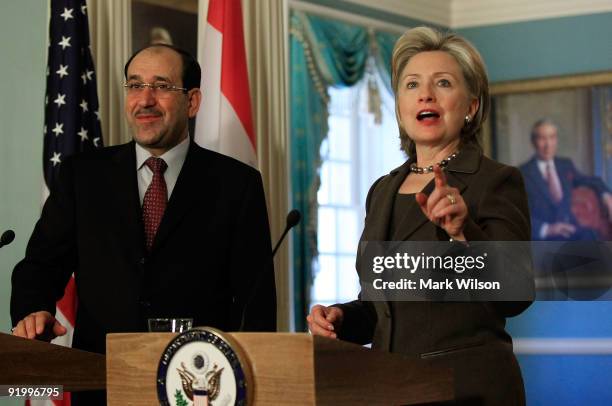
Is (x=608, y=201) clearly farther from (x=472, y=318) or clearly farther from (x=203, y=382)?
(x=203, y=382)

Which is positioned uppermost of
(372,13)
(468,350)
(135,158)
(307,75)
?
(372,13)

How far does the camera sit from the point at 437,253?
7.34ft

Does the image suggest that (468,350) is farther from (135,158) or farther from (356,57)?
(356,57)

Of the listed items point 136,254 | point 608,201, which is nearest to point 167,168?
point 136,254

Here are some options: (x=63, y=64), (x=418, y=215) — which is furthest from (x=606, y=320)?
(x=418, y=215)

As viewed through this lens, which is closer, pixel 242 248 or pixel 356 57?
pixel 242 248

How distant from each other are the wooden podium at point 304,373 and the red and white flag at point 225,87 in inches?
117

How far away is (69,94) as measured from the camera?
4539mm

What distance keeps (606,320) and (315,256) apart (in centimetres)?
207

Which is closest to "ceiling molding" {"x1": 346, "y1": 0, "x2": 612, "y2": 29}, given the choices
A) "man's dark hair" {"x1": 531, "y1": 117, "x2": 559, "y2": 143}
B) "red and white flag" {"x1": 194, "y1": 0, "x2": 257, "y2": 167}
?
"man's dark hair" {"x1": 531, "y1": 117, "x2": 559, "y2": 143}

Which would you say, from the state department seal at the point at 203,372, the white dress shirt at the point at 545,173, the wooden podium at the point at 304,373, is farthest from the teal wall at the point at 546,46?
the state department seal at the point at 203,372

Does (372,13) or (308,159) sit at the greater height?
(372,13)

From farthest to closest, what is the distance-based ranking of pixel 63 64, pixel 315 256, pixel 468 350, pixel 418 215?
pixel 315 256 < pixel 63 64 < pixel 418 215 < pixel 468 350

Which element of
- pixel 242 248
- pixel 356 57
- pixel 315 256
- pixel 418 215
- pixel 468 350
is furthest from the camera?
pixel 356 57
